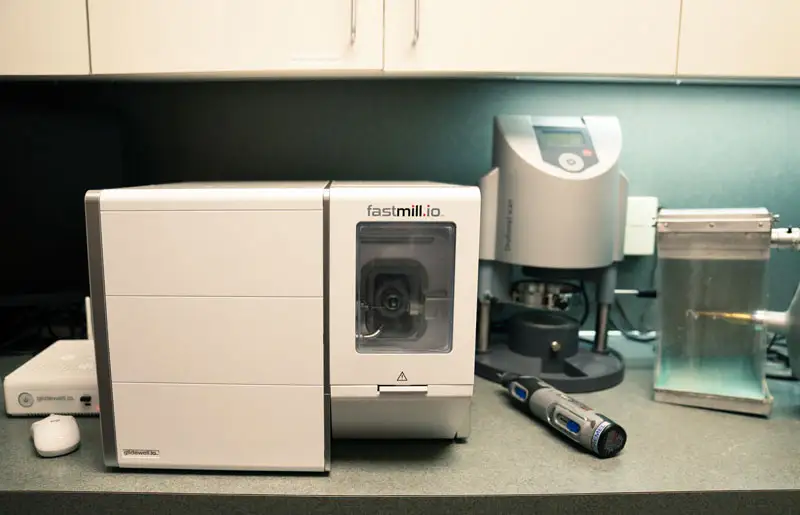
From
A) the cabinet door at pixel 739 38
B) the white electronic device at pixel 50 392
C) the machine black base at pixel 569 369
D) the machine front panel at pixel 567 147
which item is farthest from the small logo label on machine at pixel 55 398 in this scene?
the cabinet door at pixel 739 38

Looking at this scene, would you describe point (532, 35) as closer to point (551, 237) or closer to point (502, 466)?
point (551, 237)

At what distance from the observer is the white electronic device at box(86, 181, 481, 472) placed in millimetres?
675

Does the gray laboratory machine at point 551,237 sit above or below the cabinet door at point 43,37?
below

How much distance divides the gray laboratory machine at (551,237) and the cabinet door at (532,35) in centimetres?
15

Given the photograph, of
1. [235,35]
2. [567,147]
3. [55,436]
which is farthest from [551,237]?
[55,436]

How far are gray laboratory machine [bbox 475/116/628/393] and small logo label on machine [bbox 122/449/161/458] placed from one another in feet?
1.98

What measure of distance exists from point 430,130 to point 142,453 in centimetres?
88

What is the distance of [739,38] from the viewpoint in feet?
2.96

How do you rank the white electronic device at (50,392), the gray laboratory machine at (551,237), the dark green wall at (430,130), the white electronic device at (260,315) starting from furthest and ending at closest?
the dark green wall at (430,130) < the gray laboratory machine at (551,237) < the white electronic device at (50,392) < the white electronic device at (260,315)

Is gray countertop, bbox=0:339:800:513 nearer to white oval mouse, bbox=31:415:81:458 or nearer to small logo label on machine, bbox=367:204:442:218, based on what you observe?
white oval mouse, bbox=31:415:81:458

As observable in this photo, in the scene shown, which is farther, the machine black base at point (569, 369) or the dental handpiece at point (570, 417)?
the machine black base at point (569, 369)

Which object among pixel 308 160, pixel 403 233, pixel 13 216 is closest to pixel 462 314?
pixel 403 233

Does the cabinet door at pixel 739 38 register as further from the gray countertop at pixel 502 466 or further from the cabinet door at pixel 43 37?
the cabinet door at pixel 43 37

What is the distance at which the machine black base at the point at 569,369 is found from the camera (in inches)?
39.2
